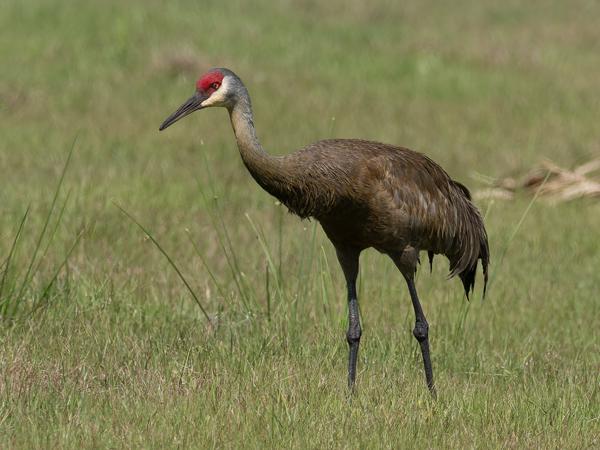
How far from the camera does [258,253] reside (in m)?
8.80

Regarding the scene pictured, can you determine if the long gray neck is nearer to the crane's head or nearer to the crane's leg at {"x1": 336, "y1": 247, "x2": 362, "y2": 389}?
the crane's head

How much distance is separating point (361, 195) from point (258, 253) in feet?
9.94

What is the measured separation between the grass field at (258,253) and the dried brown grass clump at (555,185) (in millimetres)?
171

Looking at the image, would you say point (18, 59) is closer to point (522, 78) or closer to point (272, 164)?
point (522, 78)

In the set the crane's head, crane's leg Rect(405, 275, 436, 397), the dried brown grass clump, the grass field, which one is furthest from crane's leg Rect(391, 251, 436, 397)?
the dried brown grass clump

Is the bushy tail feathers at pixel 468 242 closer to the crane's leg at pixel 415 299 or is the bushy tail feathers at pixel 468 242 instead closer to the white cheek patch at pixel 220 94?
the crane's leg at pixel 415 299

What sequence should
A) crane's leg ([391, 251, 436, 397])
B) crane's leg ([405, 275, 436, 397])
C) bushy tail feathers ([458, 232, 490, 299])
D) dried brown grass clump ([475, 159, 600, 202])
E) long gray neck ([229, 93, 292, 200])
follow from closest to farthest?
1. long gray neck ([229, 93, 292, 200])
2. crane's leg ([391, 251, 436, 397])
3. crane's leg ([405, 275, 436, 397])
4. bushy tail feathers ([458, 232, 490, 299])
5. dried brown grass clump ([475, 159, 600, 202])

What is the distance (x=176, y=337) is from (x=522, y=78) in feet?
36.2

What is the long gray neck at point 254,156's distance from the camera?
5539mm

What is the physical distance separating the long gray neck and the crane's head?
0.04m

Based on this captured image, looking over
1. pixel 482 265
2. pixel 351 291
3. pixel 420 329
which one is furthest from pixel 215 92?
pixel 482 265

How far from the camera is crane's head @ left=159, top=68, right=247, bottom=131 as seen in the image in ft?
18.4

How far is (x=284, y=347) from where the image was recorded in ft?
21.0

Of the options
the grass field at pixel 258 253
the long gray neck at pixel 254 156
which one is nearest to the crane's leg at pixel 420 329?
the grass field at pixel 258 253
